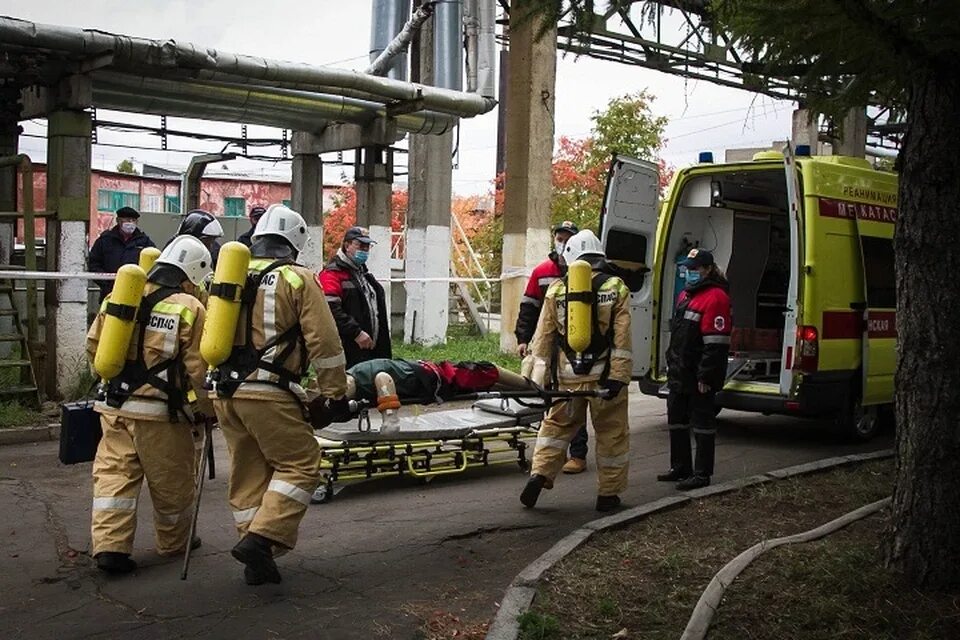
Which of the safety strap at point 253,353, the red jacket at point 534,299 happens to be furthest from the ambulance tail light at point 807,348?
the safety strap at point 253,353

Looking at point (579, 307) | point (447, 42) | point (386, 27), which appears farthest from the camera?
point (386, 27)

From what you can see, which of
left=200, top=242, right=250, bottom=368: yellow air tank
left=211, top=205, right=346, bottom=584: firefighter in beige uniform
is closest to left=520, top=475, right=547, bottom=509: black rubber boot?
left=211, top=205, right=346, bottom=584: firefighter in beige uniform

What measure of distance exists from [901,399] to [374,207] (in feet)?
38.8

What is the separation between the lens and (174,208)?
35.4 metres

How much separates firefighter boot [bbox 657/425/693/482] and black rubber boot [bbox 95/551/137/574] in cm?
415

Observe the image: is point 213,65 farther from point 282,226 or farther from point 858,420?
point 858,420

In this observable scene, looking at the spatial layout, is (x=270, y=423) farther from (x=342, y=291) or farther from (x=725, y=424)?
(x=725, y=424)

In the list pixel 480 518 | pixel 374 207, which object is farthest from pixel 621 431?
pixel 374 207

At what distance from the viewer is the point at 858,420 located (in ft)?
31.8

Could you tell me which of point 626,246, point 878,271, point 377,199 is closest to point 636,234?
point 626,246

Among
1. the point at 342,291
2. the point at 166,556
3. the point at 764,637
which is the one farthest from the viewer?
the point at 342,291

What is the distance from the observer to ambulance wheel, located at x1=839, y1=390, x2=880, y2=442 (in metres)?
9.53

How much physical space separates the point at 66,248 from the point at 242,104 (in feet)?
11.1

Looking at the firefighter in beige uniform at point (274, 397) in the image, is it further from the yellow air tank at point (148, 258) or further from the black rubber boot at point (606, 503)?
the black rubber boot at point (606, 503)
